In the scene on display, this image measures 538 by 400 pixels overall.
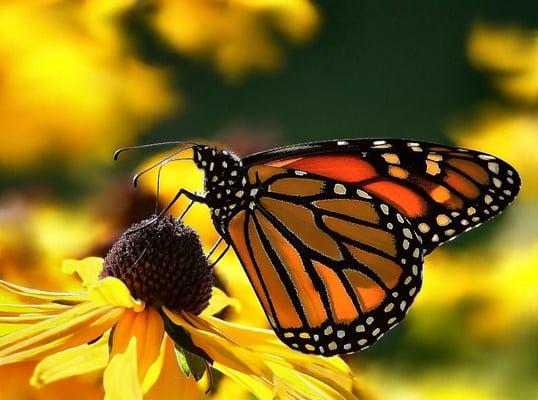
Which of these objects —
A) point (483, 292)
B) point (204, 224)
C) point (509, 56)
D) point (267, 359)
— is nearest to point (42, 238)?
point (204, 224)

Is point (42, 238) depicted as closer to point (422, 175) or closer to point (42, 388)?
point (42, 388)

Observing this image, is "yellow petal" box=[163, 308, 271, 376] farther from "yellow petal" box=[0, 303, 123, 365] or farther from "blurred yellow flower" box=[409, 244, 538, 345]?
"blurred yellow flower" box=[409, 244, 538, 345]

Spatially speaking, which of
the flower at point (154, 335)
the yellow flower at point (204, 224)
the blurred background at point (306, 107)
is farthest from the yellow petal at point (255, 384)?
the blurred background at point (306, 107)

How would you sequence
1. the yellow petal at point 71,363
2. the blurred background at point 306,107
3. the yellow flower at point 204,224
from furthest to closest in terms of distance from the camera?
the blurred background at point 306,107 < the yellow flower at point 204,224 < the yellow petal at point 71,363

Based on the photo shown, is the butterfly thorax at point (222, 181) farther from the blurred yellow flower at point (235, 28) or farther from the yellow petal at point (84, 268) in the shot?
the blurred yellow flower at point (235, 28)

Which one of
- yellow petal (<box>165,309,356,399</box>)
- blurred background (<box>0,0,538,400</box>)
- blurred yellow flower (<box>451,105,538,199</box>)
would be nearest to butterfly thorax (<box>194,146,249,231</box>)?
yellow petal (<box>165,309,356,399</box>)

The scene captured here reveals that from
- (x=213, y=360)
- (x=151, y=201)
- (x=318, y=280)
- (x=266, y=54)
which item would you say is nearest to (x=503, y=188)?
(x=318, y=280)

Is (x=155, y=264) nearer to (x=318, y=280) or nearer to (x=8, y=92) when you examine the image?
(x=318, y=280)
